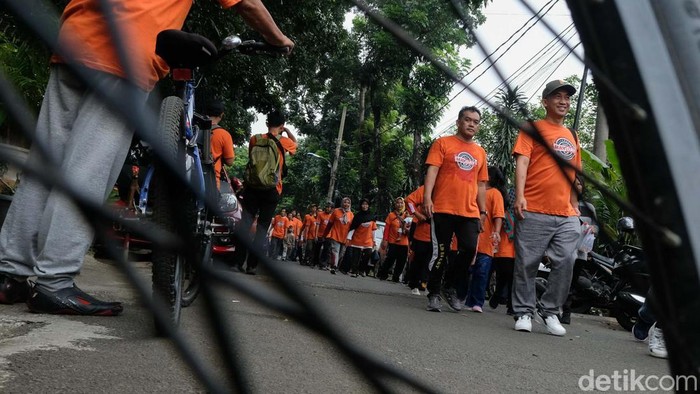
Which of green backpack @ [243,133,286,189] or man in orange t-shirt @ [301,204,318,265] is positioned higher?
man in orange t-shirt @ [301,204,318,265]

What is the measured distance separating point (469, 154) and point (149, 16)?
459 cm

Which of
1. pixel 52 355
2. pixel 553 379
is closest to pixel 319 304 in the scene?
pixel 52 355

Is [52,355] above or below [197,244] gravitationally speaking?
below

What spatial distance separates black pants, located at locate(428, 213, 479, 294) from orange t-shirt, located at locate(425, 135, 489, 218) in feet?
0.41

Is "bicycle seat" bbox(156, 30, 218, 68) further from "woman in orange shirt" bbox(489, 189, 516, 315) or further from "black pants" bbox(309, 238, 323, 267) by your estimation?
"black pants" bbox(309, 238, 323, 267)

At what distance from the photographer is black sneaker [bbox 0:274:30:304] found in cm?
291

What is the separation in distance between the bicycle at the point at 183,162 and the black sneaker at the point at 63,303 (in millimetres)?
358


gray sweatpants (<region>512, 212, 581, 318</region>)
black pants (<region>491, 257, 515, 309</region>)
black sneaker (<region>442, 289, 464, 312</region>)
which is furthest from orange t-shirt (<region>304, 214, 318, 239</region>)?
gray sweatpants (<region>512, 212, 581, 318</region>)

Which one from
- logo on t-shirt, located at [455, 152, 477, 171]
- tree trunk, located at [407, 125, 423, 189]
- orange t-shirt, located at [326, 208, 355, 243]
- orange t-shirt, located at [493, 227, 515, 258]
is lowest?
orange t-shirt, located at [493, 227, 515, 258]

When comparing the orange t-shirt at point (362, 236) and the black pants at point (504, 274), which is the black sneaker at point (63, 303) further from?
the orange t-shirt at point (362, 236)

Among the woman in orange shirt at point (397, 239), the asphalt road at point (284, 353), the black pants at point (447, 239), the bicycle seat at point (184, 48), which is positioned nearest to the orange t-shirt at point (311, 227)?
the woman in orange shirt at point (397, 239)

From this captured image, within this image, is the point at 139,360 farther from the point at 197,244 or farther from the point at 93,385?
the point at 197,244

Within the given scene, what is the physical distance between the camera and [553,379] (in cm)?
343

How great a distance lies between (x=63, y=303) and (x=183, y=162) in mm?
1588
